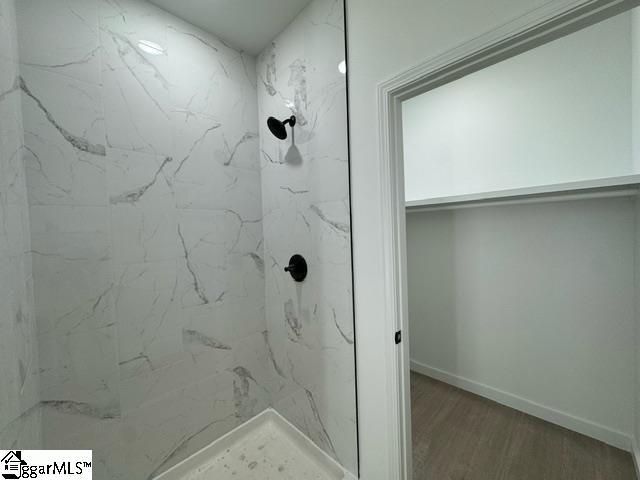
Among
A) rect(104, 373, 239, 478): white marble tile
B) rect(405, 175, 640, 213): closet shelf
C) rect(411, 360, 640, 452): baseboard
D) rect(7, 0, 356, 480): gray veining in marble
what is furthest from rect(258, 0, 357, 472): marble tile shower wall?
rect(411, 360, 640, 452): baseboard

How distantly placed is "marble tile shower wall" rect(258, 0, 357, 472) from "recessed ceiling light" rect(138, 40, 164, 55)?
563 millimetres

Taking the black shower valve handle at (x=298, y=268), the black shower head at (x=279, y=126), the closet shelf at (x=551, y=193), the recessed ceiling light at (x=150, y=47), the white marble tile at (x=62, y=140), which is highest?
the recessed ceiling light at (x=150, y=47)

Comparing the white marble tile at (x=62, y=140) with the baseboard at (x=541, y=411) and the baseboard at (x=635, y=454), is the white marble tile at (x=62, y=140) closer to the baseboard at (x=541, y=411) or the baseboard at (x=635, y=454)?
the baseboard at (x=541, y=411)

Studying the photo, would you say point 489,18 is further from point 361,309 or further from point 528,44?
point 361,309

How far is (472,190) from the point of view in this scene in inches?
71.1

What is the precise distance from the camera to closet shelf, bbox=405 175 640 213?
3.64 ft

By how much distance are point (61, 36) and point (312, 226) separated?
1.31 metres

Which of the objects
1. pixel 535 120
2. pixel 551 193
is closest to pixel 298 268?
pixel 551 193

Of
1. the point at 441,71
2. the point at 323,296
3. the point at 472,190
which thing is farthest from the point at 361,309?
the point at 472,190

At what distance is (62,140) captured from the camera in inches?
38.6

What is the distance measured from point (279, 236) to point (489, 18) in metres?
1.29

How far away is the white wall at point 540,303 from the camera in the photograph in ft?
4.33

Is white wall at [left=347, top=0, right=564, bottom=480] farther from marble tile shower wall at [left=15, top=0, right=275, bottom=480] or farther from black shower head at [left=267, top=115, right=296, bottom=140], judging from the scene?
marble tile shower wall at [left=15, top=0, right=275, bottom=480]

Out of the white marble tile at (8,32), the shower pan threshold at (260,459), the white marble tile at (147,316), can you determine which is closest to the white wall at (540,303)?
the shower pan threshold at (260,459)
